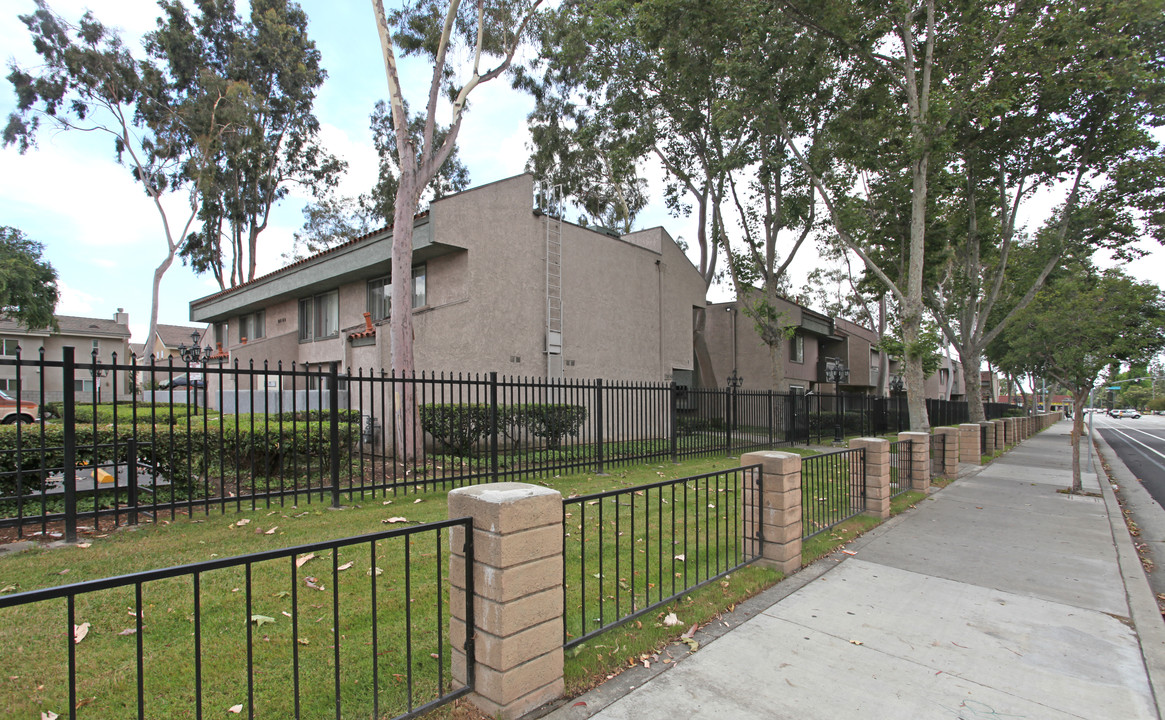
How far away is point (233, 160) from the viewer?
28000 millimetres

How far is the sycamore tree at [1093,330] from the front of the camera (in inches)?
475

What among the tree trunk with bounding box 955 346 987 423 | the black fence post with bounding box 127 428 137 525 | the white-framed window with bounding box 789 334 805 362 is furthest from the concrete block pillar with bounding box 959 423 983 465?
the black fence post with bounding box 127 428 137 525

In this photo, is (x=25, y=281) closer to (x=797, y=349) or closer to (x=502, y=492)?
(x=502, y=492)

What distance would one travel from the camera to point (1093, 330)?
1282 cm

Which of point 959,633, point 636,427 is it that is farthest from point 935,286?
point 959,633

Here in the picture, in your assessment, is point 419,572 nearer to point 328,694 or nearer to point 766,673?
point 328,694

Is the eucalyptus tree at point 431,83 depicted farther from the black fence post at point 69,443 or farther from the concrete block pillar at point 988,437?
the concrete block pillar at point 988,437

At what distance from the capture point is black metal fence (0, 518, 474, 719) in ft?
8.67

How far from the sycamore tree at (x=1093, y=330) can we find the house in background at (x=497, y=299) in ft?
36.3

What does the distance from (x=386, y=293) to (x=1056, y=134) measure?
21225 mm

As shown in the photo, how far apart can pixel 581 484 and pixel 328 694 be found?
615 centimetres

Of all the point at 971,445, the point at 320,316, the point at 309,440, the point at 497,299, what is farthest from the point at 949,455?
the point at 320,316

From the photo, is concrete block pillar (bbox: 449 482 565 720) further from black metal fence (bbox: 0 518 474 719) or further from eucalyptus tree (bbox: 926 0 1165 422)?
eucalyptus tree (bbox: 926 0 1165 422)

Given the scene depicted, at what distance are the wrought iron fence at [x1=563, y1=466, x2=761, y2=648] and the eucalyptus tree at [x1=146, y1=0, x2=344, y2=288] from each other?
2790cm
